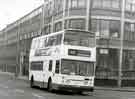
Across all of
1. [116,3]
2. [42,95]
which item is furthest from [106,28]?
[42,95]

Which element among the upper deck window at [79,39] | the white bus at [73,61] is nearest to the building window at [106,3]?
the white bus at [73,61]

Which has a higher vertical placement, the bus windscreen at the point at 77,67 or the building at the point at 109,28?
the building at the point at 109,28

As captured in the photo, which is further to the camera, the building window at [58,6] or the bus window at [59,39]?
the building window at [58,6]

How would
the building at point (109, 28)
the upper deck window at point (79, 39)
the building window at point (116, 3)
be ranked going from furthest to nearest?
the building window at point (116, 3) → the building at point (109, 28) → the upper deck window at point (79, 39)

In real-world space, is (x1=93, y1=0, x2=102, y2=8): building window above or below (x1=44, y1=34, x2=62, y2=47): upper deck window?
above

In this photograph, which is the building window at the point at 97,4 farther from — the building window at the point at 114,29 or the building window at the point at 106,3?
the building window at the point at 114,29

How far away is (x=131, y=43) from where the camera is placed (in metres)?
50.3

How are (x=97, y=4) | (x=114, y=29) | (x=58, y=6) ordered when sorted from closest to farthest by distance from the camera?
(x=114, y=29) < (x=97, y=4) < (x=58, y=6)

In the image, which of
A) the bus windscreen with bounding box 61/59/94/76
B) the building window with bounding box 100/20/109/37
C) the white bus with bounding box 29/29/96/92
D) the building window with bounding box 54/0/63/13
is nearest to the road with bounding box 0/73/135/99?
the white bus with bounding box 29/29/96/92

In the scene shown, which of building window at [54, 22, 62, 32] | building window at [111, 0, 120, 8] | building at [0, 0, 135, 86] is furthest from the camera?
building window at [54, 22, 62, 32]

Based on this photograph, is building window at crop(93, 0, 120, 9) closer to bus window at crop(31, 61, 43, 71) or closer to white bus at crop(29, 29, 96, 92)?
bus window at crop(31, 61, 43, 71)

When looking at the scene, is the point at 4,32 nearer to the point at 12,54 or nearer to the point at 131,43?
the point at 12,54

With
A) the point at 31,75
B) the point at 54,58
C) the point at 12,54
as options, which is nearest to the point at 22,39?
the point at 12,54

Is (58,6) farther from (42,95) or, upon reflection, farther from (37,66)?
(42,95)
